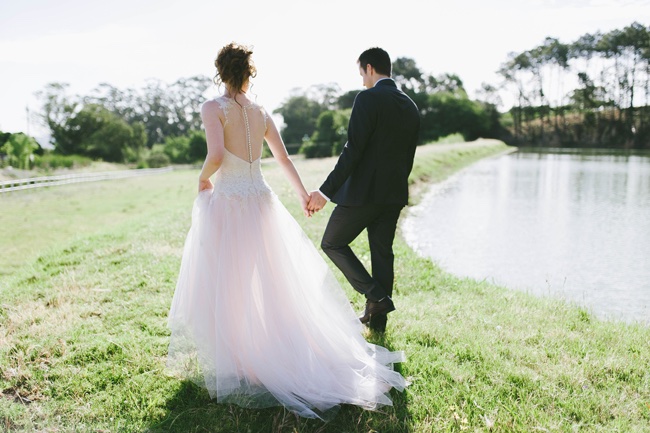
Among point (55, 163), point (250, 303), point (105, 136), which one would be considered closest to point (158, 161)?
point (105, 136)

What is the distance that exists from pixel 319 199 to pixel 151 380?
1866mm

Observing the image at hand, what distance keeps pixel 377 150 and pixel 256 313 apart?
5.37 ft

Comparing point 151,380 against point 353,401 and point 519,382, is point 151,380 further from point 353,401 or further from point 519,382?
point 519,382

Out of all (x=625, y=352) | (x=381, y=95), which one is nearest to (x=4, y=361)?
(x=381, y=95)

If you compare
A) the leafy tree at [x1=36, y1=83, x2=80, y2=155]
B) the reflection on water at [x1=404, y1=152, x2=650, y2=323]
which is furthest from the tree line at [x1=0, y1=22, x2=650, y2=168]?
the reflection on water at [x1=404, y1=152, x2=650, y2=323]

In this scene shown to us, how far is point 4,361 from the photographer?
3.74 m

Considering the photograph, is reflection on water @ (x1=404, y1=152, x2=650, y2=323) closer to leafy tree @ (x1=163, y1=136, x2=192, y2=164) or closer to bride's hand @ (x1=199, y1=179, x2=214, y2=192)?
bride's hand @ (x1=199, y1=179, x2=214, y2=192)

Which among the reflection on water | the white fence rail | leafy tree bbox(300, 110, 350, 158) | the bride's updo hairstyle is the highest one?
leafy tree bbox(300, 110, 350, 158)

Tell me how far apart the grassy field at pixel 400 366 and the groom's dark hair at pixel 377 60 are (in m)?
2.25

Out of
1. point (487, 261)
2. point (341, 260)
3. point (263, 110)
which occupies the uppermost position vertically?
point (263, 110)

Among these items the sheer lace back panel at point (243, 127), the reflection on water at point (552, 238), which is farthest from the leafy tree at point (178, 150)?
the sheer lace back panel at point (243, 127)

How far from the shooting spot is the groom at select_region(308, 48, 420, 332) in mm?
3887

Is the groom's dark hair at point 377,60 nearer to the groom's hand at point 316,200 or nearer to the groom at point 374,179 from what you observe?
the groom at point 374,179

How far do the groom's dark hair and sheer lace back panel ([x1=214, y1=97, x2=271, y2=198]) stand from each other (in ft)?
3.69
